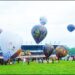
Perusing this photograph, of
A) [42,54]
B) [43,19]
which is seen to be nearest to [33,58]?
[42,54]

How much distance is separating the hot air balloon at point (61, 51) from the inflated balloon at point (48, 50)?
874mm

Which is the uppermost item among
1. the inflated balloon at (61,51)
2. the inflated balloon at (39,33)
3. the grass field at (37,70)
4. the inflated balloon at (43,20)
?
the inflated balloon at (43,20)

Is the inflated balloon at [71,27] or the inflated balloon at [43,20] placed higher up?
the inflated balloon at [43,20]

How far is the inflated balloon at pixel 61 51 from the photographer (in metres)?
33.8

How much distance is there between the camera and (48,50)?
1312 inches

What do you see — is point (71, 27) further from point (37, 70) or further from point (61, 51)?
point (37, 70)

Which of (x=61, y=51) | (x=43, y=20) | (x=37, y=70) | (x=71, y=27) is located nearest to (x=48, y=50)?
(x=61, y=51)

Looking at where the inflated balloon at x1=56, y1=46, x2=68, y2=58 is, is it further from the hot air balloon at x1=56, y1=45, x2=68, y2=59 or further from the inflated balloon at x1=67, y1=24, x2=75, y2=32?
the inflated balloon at x1=67, y1=24, x2=75, y2=32

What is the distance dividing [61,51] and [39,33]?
5010 mm

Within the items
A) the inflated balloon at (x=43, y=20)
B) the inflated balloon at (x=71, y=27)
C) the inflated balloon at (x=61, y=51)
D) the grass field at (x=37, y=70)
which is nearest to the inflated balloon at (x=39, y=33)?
the inflated balloon at (x=43, y=20)

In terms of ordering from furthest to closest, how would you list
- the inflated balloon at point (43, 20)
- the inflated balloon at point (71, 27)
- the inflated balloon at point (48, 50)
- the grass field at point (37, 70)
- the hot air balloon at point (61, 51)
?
the hot air balloon at point (61, 51) < the inflated balloon at point (48, 50) < the inflated balloon at point (43, 20) < the inflated balloon at point (71, 27) < the grass field at point (37, 70)

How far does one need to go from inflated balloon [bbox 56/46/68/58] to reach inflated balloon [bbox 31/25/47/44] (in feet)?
13.6

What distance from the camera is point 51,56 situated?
33844 millimetres

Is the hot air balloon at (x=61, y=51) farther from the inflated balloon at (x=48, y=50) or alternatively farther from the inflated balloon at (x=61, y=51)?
the inflated balloon at (x=48, y=50)
